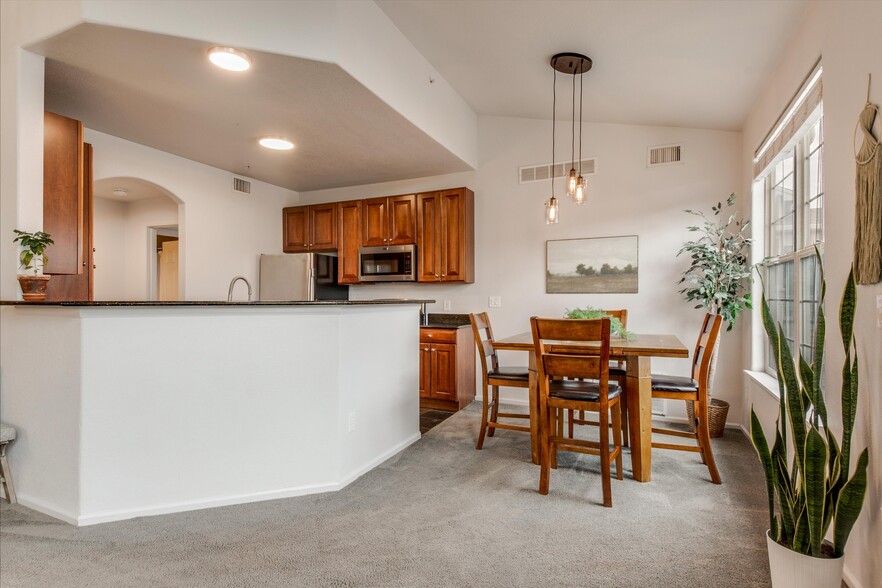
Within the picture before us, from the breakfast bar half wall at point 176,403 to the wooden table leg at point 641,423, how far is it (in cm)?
168

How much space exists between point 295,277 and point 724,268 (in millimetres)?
4173

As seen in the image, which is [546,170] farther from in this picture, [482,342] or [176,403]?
[176,403]

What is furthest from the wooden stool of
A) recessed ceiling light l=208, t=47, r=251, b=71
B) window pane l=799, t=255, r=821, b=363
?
window pane l=799, t=255, r=821, b=363

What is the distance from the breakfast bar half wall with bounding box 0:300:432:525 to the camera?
2320mm

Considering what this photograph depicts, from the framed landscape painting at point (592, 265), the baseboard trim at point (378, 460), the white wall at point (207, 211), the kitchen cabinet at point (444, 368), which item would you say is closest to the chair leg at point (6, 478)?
the baseboard trim at point (378, 460)

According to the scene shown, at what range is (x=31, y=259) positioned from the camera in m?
2.63

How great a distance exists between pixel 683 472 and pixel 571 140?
3.19m

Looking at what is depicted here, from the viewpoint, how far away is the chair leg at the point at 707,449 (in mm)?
2771

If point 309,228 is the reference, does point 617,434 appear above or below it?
below

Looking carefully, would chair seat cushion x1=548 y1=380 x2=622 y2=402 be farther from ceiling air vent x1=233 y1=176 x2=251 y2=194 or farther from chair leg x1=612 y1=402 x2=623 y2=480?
ceiling air vent x1=233 y1=176 x2=251 y2=194


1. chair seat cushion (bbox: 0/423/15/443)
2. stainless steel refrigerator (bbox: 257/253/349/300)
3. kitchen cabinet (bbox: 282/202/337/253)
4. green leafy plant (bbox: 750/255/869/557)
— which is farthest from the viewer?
kitchen cabinet (bbox: 282/202/337/253)

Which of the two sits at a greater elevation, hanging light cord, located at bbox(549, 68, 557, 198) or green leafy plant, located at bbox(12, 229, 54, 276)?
hanging light cord, located at bbox(549, 68, 557, 198)

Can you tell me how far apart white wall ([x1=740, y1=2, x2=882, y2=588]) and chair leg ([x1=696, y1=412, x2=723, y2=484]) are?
903mm

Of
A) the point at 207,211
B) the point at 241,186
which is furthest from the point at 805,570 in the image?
the point at 241,186
